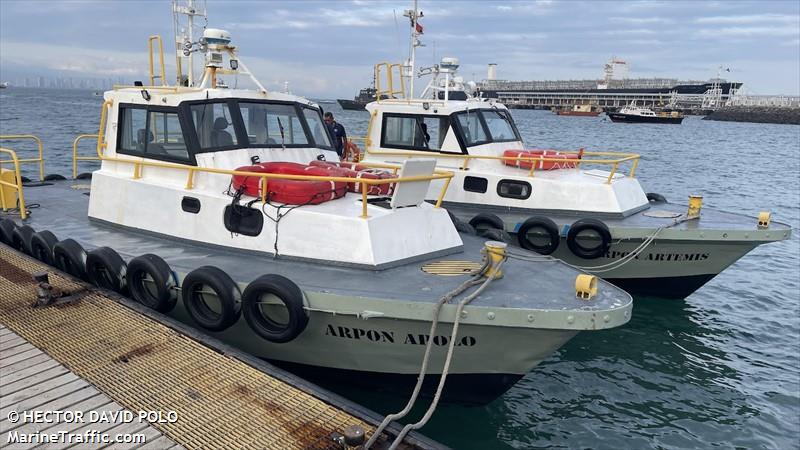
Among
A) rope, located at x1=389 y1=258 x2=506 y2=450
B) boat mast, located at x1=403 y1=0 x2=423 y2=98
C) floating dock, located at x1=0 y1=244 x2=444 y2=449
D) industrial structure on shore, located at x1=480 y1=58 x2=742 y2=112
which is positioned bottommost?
floating dock, located at x1=0 y1=244 x2=444 y2=449

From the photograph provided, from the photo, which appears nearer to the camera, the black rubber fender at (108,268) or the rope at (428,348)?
the rope at (428,348)

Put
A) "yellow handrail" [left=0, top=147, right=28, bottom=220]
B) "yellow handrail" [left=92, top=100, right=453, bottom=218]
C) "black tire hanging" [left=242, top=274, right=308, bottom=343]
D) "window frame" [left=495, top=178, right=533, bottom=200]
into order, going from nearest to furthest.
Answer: "black tire hanging" [left=242, top=274, right=308, bottom=343]
"yellow handrail" [left=92, top=100, right=453, bottom=218]
"yellow handrail" [left=0, top=147, right=28, bottom=220]
"window frame" [left=495, top=178, right=533, bottom=200]

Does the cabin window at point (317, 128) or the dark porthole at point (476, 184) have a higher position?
the cabin window at point (317, 128)

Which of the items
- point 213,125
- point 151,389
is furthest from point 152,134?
point 151,389

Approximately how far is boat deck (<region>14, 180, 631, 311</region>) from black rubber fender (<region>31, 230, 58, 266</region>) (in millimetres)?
186

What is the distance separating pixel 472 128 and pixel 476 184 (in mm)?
1255

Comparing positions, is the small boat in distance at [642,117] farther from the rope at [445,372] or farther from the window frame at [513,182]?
the rope at [445,372]

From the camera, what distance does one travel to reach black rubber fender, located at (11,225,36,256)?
8328 mm

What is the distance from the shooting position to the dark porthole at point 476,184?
433 inches

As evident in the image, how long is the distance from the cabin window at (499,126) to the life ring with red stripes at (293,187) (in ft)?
17.7

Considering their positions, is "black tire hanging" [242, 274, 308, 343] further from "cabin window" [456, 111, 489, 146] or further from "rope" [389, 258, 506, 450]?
"cabin window" [456, 111, 489, 146]

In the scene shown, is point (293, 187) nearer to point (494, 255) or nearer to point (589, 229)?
point (494, 255)

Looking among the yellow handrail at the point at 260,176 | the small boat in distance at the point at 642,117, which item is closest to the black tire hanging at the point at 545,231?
the yellow handrail at the point at 260,176

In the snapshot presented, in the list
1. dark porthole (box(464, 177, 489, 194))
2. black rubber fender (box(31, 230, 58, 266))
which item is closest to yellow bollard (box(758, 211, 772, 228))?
dark porthole (box(464, 177, 489, 194))
